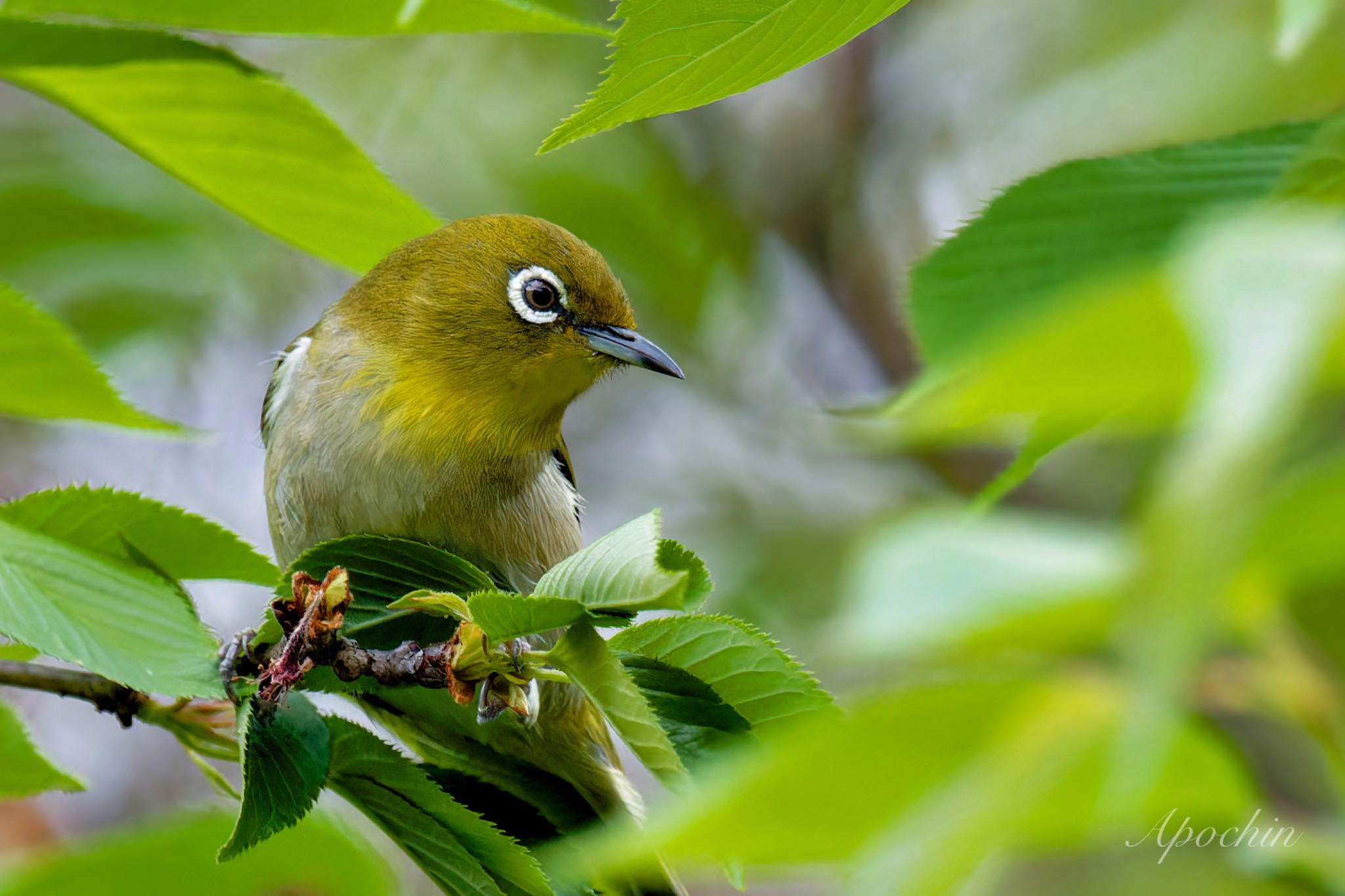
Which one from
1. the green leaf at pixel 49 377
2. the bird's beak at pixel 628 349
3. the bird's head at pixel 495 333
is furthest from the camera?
the bird's beak at pixel 628 349

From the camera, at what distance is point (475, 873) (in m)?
2.29

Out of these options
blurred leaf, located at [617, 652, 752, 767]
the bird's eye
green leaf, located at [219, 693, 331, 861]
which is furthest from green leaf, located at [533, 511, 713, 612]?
the bird's eye

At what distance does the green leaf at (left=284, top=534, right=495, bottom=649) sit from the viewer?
7.75 ft

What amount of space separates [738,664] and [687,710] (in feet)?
0.34

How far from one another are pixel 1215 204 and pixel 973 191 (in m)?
6.72

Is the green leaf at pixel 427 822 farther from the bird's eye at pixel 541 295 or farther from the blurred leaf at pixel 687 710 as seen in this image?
the bird's eye at pixel 541 295

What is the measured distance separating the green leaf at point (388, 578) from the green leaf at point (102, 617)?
19cm

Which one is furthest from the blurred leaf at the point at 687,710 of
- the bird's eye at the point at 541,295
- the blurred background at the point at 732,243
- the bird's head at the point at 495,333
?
the blurred background at the point at 732,243

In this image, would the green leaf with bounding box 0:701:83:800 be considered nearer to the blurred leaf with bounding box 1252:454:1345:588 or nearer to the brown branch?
the brown branch

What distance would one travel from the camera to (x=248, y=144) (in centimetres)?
273

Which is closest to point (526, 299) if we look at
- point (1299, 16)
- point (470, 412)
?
point (470, 412)

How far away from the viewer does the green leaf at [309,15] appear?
88.1 inches

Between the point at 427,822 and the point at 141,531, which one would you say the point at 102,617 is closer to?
the point at 141,531

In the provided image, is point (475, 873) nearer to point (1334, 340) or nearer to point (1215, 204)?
point (1215, 204)
